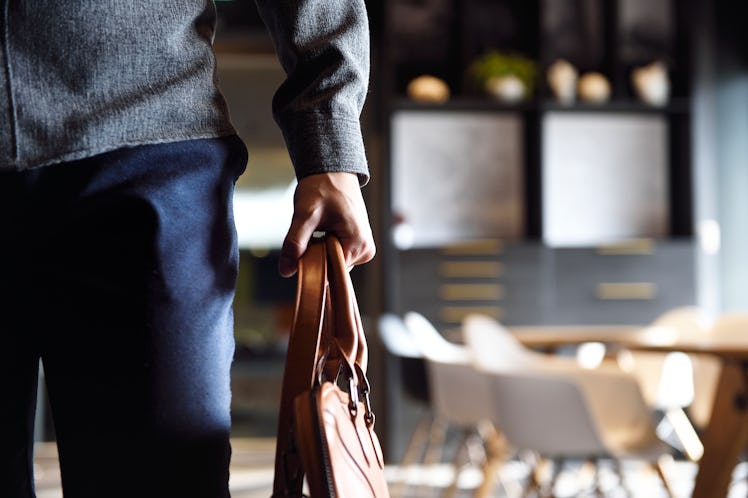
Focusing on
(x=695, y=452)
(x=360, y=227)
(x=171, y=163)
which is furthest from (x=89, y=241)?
(x=695, y=452)

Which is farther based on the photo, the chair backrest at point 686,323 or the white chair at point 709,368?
the chair backrest at point 686,323

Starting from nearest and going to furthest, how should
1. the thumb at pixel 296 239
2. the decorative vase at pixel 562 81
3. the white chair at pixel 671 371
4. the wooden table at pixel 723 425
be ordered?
the thumb at pixel 296 239 < the wooden table at pixel 723 425 < the white chair at pixel 671 371 < the decorative vase at pixel 562 81

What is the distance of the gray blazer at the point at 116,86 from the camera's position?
90cm

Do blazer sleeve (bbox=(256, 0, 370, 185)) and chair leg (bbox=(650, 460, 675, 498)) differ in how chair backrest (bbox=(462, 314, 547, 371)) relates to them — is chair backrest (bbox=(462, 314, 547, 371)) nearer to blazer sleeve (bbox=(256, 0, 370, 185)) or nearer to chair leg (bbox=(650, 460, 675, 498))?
chair leg (bbox=(650, 460, 675, 498))

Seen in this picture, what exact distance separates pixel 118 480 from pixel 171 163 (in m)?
0.26

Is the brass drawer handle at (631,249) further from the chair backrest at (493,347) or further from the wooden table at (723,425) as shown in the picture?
the wooden table at (723,425)

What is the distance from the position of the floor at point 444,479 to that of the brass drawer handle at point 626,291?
0.92 metres

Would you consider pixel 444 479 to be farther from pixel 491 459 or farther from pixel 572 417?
pixel 572 417

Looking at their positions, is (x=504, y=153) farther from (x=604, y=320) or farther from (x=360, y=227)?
(x=360, y=227)

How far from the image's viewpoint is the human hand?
3.26 ft

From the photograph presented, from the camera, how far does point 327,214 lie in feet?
3.30

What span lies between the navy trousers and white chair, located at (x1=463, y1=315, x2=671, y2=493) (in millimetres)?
2258

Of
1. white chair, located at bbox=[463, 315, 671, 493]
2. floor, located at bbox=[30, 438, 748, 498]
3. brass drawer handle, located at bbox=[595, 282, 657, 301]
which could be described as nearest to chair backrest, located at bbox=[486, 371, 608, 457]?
white chair, located at bbox=[463, 315, 671, 493]

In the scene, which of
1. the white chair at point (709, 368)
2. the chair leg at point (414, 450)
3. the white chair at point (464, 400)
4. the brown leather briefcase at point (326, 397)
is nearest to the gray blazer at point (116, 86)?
the brown leather briefcase at point (326, 397)
